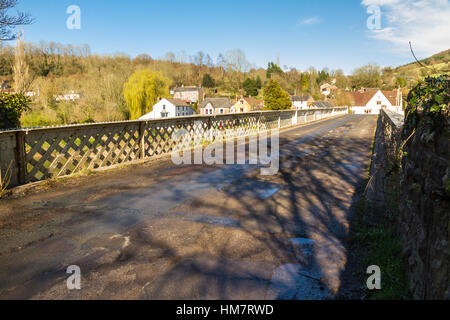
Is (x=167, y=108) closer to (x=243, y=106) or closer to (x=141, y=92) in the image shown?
(x=141, y=92)

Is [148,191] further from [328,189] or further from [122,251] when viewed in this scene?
[328,189]

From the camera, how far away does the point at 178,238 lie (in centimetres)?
459

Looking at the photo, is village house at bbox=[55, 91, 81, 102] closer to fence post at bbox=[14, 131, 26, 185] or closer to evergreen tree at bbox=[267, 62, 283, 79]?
fence post at bbox=[14, 131, 26, 185]

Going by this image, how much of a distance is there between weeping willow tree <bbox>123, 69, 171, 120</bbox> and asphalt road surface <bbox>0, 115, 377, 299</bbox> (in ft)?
187

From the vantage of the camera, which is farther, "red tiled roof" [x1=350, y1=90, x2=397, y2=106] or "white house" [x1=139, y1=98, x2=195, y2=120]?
"red tiled roof" [x1=350, y1=90, x2=397, y2=106]

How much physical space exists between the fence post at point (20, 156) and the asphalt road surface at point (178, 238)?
0.59 metres

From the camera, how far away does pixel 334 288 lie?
3377 millimetres

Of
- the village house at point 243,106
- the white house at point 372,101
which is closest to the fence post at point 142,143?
the village house at point 243,106

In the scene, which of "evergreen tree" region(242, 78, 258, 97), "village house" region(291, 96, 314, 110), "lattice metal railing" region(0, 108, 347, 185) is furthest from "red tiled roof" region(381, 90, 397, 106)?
"lattice metal railing" region(0, 108, 347, 185)

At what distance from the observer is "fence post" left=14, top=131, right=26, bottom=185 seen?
23.3 ft

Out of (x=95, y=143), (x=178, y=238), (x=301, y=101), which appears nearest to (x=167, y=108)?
(x=301, y=101)

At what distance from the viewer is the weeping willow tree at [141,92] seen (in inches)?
2473
